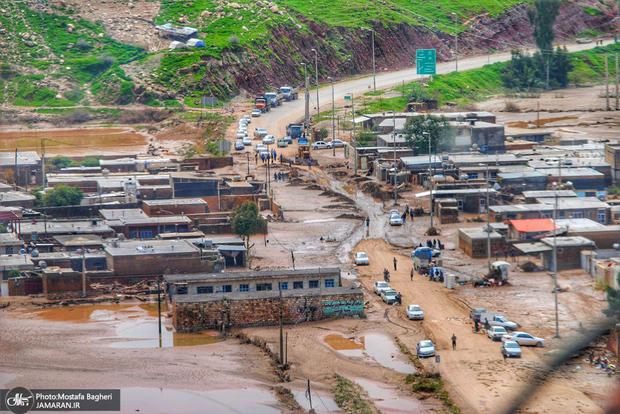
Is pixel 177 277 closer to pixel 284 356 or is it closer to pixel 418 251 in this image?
pixel 284 356

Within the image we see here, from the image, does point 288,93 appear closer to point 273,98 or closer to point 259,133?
point 273,98

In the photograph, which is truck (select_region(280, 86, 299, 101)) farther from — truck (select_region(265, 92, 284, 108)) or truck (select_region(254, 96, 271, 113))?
truck (select_region(254, 96, 271, 113))

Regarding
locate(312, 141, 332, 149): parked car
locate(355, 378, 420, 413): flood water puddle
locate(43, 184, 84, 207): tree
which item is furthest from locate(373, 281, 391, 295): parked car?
locate(312, 141, 332, 149): parked car

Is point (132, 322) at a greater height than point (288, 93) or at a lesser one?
lesser

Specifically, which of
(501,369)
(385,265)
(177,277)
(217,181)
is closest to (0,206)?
(217,181)

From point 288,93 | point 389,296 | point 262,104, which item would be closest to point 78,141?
point 262,104
